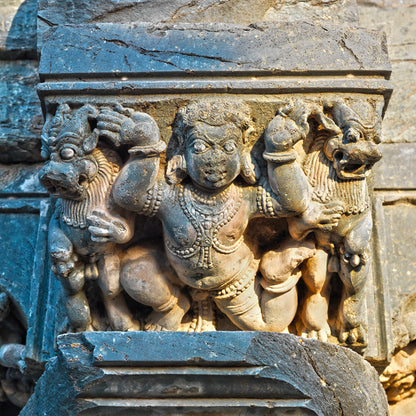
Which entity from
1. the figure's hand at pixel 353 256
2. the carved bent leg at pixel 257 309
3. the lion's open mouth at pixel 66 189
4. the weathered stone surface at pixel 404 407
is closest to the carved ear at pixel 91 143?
the lion's open mouth at pixel 66 189

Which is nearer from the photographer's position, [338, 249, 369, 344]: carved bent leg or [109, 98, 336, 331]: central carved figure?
[109, 98, 336, 331]: central carved figure

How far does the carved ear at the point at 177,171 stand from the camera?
8.63 feet

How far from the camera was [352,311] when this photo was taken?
2.84 m

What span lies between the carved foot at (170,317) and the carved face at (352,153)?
0.73 metres

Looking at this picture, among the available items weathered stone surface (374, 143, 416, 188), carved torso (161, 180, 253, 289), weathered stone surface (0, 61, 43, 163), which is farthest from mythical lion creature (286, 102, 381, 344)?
weathered stone surface (0, 61, 43, 163)

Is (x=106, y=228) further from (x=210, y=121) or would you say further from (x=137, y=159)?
(x=210, y=121)

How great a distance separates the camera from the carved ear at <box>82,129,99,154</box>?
104 inches

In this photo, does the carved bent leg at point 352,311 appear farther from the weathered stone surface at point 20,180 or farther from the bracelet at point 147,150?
the weathered stone surface at point 20,180

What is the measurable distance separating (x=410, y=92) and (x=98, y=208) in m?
1.69

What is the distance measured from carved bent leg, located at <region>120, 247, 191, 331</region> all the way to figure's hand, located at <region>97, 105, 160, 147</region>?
41cm

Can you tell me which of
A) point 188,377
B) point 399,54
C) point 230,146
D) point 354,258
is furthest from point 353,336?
point 399,54

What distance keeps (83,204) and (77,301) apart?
1.20ft

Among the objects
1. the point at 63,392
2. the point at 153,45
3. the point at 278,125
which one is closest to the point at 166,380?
the point at 63,392

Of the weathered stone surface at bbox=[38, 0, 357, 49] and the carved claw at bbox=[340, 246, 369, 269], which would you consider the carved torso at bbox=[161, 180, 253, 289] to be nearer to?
the carved claw at bbox=[340, 246, 369, 269]
